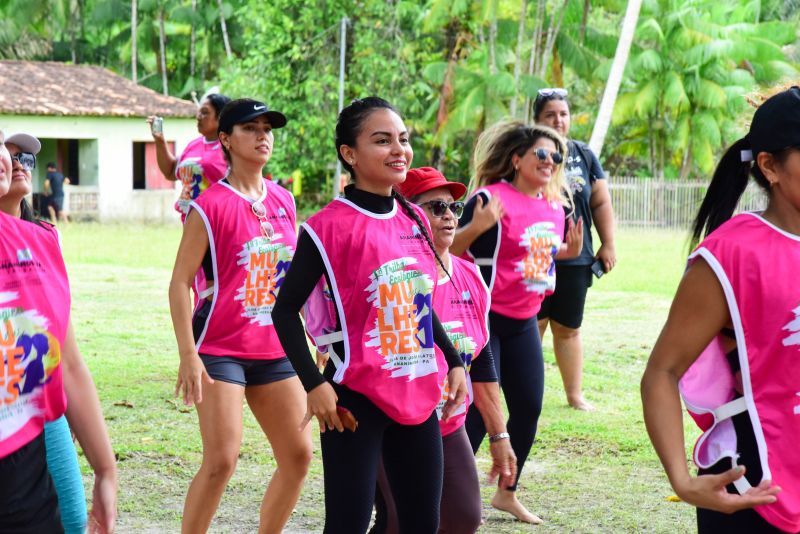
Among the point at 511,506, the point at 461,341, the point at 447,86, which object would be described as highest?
the point at 447,86

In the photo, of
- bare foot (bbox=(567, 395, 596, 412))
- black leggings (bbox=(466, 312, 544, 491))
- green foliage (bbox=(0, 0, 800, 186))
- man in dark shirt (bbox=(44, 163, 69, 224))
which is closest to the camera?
black leggings (bbox=(466, 312, 544, 491))

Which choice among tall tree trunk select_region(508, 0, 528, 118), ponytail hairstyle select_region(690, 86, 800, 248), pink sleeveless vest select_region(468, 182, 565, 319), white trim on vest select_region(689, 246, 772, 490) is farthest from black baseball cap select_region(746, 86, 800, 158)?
tall tree trunk select_region(508, 0, 528, 118)

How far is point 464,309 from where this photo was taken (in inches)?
189

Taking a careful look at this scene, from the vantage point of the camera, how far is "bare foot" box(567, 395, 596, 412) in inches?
342

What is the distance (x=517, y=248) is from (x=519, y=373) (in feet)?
2.47

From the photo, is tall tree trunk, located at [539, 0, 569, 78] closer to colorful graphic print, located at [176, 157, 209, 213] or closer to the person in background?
the person in background

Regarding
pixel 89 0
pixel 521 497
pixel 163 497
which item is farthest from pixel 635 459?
pixel 89 0

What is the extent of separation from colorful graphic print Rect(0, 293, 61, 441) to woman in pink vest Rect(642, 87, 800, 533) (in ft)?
4.88

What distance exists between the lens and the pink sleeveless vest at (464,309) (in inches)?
184

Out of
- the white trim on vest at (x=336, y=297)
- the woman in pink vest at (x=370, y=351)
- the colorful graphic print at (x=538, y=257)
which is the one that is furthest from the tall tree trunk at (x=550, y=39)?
the white trim on vest at (x=336, y=297)

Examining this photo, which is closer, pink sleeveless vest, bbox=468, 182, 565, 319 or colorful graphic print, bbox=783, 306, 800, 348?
colorful graphic print, bbox=783, 306, 800, 348

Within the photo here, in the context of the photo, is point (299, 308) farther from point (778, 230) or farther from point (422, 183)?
point (778, 230)

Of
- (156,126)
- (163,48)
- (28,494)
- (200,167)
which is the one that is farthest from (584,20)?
(28,494)

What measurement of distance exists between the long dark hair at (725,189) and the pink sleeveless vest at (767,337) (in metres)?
0.24
